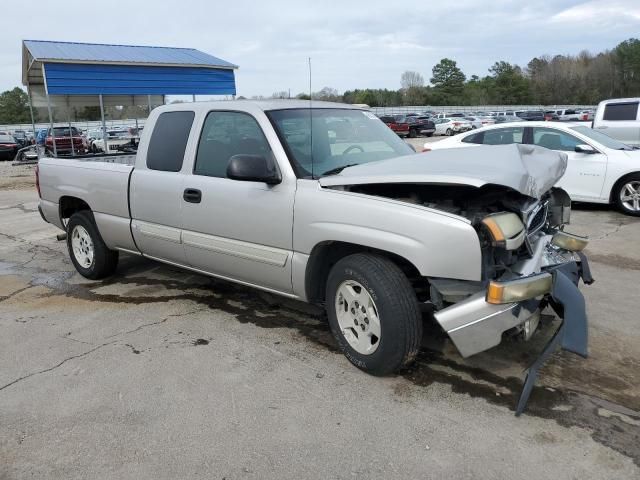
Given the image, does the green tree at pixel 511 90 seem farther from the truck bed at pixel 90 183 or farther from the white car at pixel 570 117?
the truck bed at pixel 90 183

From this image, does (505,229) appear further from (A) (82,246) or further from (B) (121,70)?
(B) (121,70)

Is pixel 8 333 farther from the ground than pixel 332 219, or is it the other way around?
pixel 332 219

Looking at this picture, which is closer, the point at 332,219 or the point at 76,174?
the point at 332,219

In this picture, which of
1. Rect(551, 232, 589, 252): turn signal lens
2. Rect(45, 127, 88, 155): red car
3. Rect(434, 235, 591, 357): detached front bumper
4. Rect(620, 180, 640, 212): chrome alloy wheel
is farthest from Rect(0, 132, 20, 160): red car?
Rect(434, 235, 591, 357): detached front bumper

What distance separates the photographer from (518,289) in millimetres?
2906

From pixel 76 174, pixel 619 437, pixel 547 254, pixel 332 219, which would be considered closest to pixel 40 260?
pixel 76 174

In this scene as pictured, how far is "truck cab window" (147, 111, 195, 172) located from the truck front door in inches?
8.7

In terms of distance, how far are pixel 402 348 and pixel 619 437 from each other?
1.20 m

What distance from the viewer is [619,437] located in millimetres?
2785

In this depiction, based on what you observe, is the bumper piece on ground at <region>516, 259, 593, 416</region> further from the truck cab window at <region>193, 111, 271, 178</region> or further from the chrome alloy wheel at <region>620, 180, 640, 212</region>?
the chrome alloy wheel at <region>620, 180, 640, 212</region>

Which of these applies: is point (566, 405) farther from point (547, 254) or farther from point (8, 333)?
point (8, 333)

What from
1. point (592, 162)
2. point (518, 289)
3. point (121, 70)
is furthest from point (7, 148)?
point (518, 289)

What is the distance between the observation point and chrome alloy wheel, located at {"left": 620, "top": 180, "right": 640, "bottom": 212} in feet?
27.9

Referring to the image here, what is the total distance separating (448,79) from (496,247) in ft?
354
